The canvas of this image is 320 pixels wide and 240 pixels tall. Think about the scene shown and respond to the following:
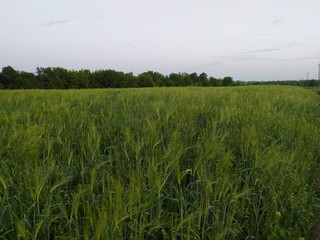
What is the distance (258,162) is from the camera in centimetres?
248

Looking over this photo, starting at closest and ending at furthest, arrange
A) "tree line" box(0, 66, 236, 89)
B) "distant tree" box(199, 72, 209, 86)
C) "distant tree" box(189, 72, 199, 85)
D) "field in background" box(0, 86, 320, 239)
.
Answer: "field in background" box(0, 86, 320, 239), "tree line" box(0, 66, 236, 89), "distant tree" box(199, 72, 209, 86), "distant tree" box(189, 72, 199, 85)

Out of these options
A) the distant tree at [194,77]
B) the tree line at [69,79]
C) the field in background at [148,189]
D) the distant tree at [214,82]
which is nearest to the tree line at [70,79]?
the tree line at [69,79]

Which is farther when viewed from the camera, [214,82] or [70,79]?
[214,82]

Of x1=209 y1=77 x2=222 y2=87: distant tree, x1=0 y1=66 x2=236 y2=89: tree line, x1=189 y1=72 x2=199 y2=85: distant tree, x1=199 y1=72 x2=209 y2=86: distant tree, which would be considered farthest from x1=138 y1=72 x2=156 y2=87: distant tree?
x1=209 y1=77 x2=222 y2=87: distant tree

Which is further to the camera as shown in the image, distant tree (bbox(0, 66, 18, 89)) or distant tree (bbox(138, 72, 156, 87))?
distant tree (bbox(138, 72, 156, 87))

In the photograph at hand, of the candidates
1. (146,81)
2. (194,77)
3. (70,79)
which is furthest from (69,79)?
(194,77)

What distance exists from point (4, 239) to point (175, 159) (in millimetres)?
1097

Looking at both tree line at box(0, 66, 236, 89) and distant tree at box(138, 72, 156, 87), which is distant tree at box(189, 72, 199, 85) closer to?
tree line at box(0, 66, 236, 89)

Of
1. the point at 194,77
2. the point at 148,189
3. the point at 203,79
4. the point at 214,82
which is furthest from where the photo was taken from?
the point at 194,77

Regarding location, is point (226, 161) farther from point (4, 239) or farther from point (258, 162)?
point (4, 239)

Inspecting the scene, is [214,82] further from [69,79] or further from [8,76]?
[8,76]

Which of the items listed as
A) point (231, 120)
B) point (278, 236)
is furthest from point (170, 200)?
point (231, 120)

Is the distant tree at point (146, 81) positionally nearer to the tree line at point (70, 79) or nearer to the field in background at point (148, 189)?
the tree line at point (70, 79)

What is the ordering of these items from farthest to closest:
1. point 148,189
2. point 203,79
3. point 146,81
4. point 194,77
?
point 194,77
point 203,79
point 146,81
point 148,189
